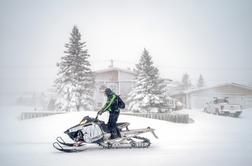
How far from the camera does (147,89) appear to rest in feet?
50.9

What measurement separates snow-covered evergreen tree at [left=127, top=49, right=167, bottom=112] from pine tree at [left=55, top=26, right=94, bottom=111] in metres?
2.99

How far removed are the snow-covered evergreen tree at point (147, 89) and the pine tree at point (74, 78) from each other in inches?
118

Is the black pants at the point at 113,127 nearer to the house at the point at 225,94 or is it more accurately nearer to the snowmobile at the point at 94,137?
the snowmobile at the point at 94,137

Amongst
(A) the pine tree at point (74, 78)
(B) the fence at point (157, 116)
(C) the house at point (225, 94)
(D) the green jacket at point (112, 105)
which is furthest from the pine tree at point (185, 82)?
(D) the green jacket at point (112, 105)

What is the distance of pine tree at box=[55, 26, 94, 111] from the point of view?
605 inches

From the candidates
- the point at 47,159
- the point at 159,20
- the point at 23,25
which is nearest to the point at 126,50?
the point at 159,20

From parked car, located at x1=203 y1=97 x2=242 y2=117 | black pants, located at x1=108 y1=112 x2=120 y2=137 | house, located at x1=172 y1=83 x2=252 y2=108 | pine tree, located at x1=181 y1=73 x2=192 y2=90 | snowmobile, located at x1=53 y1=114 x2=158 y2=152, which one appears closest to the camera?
snowmobile, located at x1=53 y1=114 x2=158 y2=152

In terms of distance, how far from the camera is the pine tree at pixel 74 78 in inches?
605

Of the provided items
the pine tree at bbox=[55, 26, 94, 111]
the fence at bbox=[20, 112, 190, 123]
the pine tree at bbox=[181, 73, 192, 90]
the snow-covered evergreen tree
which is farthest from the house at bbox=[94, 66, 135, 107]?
the pine tree at bbox=[181, 73, 192, 90]

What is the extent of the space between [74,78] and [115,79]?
3572 mm

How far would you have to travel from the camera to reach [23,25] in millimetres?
11727

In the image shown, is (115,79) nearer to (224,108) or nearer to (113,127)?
(224,108)

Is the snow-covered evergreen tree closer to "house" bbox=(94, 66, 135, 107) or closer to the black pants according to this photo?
"house" bbox=(94, 66, 135, 107)

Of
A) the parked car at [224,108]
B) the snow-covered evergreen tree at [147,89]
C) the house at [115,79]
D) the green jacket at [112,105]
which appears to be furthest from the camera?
the house at [115,79]
